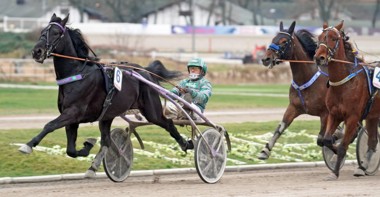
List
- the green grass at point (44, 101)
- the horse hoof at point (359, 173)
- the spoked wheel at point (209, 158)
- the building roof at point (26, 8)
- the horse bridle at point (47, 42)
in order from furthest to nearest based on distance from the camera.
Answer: the building roof at point (26, 8) → the green grass at point (44, 101) → the horse hoof at point (359, 173) → the spoked wheel at point (209, 158) → the horse bridle at point (47, 42)

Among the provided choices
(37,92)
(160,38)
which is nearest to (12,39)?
(37,92)

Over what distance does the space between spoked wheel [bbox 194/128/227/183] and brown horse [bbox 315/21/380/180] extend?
1433 mm

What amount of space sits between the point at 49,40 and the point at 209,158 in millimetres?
2499

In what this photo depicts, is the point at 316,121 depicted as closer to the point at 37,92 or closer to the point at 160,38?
the point at 37,92

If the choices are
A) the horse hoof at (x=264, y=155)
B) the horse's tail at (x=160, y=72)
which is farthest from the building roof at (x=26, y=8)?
the horse hoof at (x=264, y=155)

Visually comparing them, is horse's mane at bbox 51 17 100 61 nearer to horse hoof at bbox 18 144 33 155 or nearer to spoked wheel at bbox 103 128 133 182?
spoked wheel at bbox 103 128 133 182

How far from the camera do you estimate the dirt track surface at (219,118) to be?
13.9m

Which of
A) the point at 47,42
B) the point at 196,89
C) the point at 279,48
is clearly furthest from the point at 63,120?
the point at 279,48

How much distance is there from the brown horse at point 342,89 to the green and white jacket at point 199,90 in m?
1.48

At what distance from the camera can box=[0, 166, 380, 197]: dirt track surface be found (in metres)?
6.75

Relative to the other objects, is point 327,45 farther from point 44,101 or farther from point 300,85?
point 44,101

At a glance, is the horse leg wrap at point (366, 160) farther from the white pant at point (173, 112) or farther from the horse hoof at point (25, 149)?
the horse hoof at point (25, 149)

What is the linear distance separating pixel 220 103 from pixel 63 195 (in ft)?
48.8

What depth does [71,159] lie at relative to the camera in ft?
29.0
